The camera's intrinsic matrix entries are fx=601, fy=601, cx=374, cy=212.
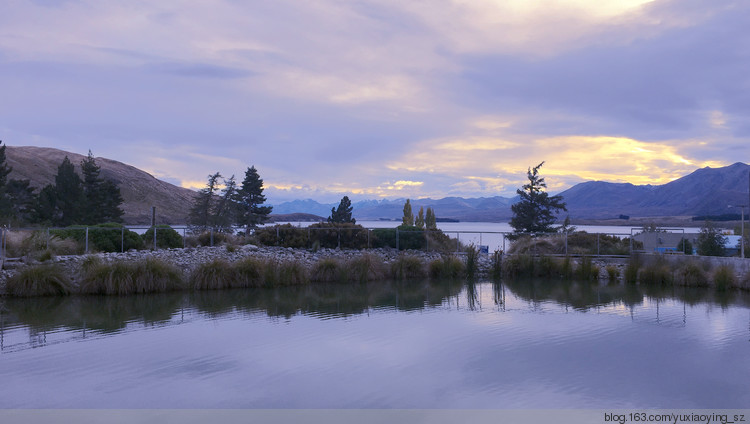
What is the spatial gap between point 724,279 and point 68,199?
3415 cm

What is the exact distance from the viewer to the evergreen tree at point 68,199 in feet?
118

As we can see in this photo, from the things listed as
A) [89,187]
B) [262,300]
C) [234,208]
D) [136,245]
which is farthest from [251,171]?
[262,300]

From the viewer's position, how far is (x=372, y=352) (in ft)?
31.2

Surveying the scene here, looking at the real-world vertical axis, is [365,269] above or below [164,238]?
below

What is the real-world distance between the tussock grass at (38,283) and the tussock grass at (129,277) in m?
0.48

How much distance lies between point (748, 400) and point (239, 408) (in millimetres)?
6016

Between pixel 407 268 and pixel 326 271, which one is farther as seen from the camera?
pixel 407 268

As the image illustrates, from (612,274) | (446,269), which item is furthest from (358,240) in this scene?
(612,274)

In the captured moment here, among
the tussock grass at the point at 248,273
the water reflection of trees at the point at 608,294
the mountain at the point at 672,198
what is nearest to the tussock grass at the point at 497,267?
the water reflection of trees at the point at 608,294

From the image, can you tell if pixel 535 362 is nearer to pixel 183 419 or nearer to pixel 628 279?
pixel 183 419

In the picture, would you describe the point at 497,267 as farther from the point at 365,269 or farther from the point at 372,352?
the point at 372,352

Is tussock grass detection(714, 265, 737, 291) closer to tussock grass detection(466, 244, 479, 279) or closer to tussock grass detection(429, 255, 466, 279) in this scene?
tussock grass detection(466, 244, 479, 279)

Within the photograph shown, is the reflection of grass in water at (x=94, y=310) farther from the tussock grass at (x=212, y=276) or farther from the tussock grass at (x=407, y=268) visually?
the tussock grass at (x=407, y=268)

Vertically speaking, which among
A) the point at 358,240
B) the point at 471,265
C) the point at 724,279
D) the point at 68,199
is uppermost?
the point at 68,199
